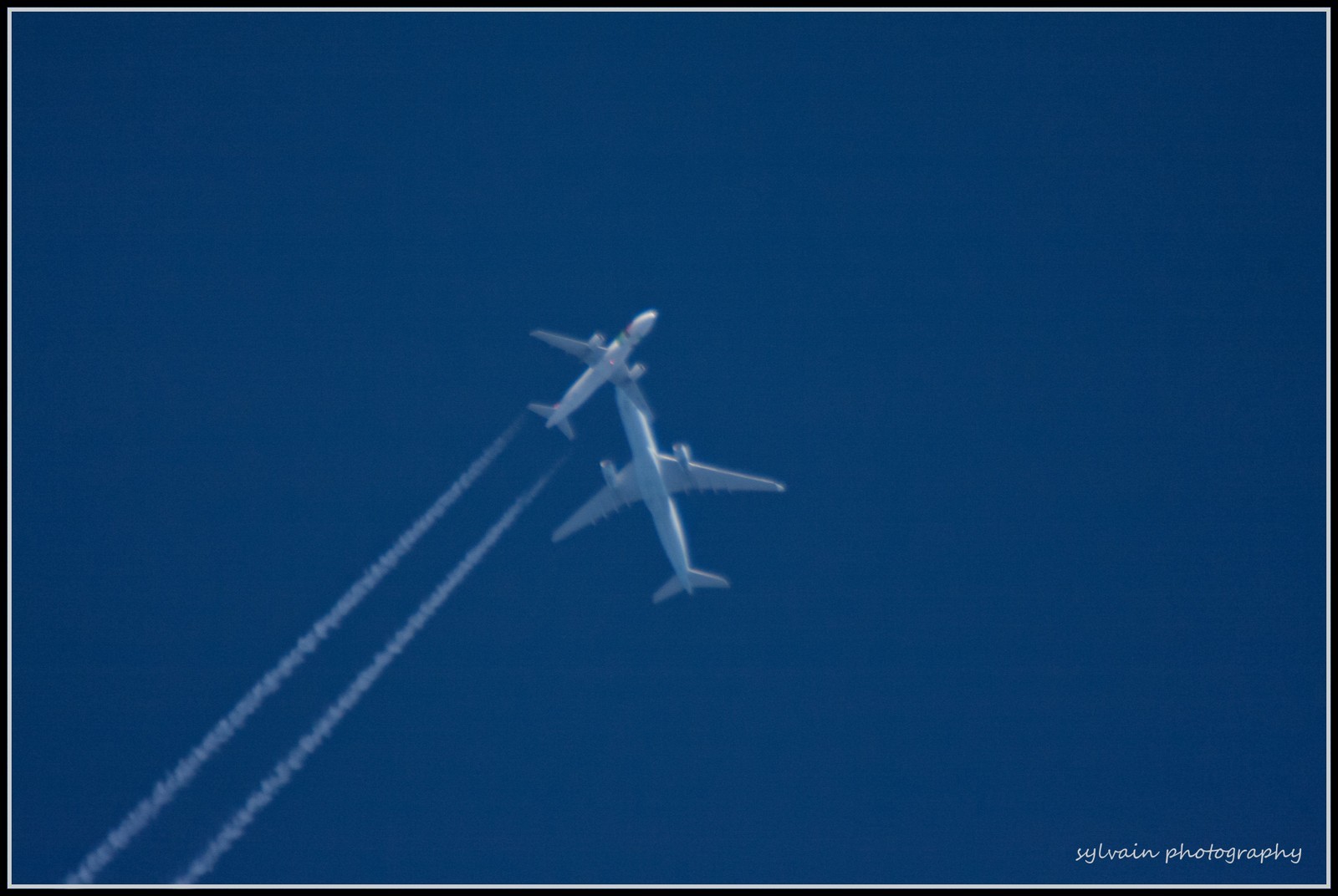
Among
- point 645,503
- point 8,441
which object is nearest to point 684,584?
point 645,503

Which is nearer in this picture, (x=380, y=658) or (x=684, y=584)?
(x=684, y=584)

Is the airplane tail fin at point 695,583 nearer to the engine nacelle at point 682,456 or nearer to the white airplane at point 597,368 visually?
the engine nacelle at point 682,456

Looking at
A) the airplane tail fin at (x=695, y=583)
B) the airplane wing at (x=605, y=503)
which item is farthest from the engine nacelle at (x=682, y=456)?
the airplane tail fin at (x=695, y=583)

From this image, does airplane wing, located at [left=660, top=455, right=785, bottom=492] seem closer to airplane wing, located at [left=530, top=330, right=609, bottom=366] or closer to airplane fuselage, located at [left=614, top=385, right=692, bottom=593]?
airplane fuselage, located at [left=614, top=385, right=692, bottom=593]

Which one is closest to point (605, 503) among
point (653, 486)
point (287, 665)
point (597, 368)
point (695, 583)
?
point (653, 486)

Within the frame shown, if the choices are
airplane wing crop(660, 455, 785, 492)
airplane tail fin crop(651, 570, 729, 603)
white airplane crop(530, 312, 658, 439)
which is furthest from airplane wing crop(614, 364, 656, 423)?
airplane tail fin crop(651, 570, 729, 603)

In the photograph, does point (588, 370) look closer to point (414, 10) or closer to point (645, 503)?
point (645, 503)
